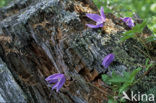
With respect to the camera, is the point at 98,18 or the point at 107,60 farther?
the point at 98,18

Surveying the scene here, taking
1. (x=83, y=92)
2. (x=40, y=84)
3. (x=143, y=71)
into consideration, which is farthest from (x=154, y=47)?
(x=40, y=84)

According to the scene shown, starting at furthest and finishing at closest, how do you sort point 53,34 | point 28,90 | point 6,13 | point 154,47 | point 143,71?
point 6,13 < point 28,90 < point 53,34 < point 154,47 < point 143,71

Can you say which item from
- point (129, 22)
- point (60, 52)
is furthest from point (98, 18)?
point (60, 52)

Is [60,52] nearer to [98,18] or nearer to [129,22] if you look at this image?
[98,18]

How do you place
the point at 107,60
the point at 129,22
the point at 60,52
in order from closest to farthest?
the point at 107,60 → the point at 60,52 → the point at 129,22

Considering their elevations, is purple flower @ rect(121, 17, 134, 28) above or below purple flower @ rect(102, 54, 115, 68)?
above

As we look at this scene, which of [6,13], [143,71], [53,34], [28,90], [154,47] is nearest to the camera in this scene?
[143,71]

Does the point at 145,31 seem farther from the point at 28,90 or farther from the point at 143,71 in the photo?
the point at 28,90

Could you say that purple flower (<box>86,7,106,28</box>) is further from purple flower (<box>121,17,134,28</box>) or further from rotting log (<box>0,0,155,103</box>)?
purple flower (<box>121,17,134,28</box>)

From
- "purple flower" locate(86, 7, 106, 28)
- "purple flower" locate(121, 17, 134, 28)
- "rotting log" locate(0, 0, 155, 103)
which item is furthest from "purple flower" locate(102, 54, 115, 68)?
"purple flower" locate(121, 17, 134, 28)
